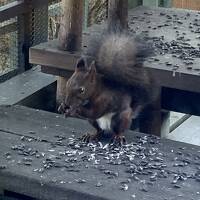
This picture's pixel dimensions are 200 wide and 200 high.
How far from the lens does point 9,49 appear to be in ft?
18.0

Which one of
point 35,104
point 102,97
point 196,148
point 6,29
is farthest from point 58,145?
point 6,29

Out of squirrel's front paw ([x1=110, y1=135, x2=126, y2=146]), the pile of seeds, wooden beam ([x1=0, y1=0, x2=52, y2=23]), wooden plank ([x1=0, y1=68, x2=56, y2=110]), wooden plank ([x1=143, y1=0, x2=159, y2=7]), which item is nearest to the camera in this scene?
the pile of seeds

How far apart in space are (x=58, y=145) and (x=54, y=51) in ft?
3.52

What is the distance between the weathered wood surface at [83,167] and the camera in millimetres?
3168

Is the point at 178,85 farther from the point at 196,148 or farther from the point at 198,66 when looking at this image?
the point at 196,148

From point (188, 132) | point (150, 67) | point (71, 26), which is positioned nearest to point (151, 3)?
point (188, 132)

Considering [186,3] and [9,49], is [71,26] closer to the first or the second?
[9,49]

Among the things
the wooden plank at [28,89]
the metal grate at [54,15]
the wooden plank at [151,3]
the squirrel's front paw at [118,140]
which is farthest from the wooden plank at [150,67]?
the wooden plank at [151,3]

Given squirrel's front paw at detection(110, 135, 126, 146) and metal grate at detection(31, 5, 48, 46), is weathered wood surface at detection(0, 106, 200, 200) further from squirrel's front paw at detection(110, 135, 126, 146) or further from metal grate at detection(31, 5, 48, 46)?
metal grate at detection(31, 5, 48, 46)

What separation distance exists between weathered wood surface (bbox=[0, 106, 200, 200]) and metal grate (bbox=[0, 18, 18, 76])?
5.00 feet

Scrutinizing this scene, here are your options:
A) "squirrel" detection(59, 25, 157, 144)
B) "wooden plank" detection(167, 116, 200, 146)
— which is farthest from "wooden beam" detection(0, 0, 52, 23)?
"wooden plank" detection(167, 116, 200, 146)

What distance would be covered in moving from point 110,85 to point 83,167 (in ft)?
1.59

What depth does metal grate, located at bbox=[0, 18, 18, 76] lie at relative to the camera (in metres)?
5.38

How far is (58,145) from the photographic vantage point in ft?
12.1
